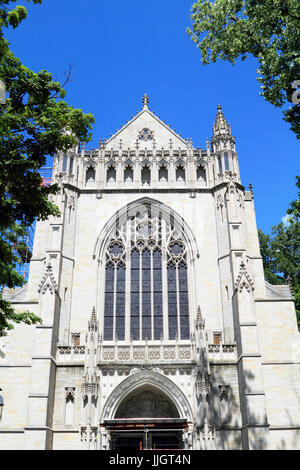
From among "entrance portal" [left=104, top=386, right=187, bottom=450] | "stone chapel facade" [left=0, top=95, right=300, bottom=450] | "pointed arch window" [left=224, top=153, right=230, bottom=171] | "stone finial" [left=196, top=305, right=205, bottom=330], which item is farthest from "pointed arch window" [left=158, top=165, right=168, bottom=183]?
"entrance portal" [left=104, top=386, right=187, bottom=450]

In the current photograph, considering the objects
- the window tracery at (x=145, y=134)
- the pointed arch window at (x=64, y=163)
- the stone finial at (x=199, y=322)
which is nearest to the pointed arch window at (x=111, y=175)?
the pointed arch window at (x=64, y=163)

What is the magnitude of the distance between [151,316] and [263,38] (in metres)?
13.2

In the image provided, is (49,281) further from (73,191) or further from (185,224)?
(185,224)

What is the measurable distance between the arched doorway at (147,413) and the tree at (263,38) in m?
11.8

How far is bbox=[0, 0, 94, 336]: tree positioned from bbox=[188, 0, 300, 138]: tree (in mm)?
6443

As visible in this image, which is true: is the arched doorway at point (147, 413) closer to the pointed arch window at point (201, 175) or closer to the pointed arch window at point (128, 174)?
the pointed arch window at point (128, 174)

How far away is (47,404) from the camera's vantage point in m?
18.1

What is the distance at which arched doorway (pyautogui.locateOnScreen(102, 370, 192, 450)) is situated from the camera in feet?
58.9

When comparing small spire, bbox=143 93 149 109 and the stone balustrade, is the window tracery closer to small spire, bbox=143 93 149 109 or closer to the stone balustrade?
small spire, bbox=143 93 149 109

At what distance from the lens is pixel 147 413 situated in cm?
2017

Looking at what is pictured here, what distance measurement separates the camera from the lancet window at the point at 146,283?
71.6 feet

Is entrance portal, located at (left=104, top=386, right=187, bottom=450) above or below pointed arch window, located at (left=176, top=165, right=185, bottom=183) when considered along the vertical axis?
below
